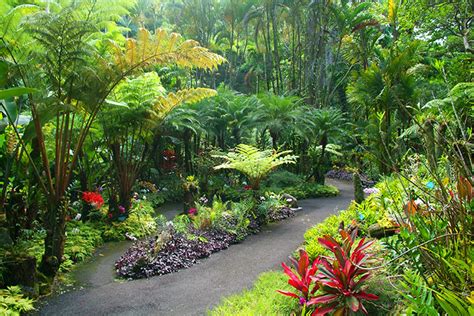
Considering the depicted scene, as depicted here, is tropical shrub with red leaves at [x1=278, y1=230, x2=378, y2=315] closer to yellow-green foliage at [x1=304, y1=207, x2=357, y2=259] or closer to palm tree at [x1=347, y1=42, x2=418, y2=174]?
yellow-green foliage at [x1=304, y1=207, x2=357, y2=259]

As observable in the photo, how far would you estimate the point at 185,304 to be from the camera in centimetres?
379

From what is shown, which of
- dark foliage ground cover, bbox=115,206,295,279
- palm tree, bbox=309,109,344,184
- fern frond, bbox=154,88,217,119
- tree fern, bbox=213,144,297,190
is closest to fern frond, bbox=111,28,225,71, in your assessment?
fern frond, bbox=154,88,217,119

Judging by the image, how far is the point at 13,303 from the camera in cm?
337

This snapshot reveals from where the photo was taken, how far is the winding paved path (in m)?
3.71

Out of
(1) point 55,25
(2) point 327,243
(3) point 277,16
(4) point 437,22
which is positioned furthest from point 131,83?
(3) point 277,16

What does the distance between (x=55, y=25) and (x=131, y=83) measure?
279 cm

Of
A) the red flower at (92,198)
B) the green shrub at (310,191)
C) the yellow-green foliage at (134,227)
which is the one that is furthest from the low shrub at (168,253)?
the green shrub at (310,191)

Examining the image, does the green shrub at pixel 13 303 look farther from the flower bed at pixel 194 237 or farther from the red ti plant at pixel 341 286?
the red ti plant at pixel 341 286

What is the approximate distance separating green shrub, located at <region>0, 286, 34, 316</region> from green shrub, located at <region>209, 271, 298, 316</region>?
5.40ft

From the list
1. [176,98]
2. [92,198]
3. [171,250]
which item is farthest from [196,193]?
[171,250]

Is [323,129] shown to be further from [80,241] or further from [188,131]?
[80,241]

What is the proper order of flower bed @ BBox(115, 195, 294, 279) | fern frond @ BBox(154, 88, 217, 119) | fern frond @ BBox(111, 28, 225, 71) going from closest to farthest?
fern frond @ BBox(111, 28, 225, 71) → flower bed @ BBox(115, 195, 294, 279) → fern frond @ BBox(154, 88, 217, 119)

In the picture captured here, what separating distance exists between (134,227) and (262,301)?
3.72 m

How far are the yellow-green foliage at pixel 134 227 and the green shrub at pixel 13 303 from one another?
244 cm
